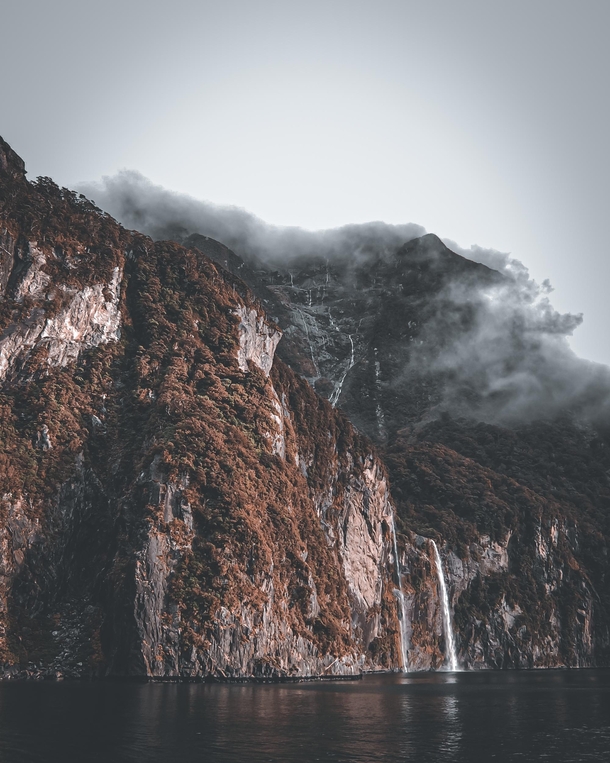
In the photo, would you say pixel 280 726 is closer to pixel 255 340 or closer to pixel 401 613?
pixel 255 340

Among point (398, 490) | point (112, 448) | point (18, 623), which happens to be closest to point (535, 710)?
point (18, 623)

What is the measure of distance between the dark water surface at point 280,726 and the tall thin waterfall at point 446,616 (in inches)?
3146

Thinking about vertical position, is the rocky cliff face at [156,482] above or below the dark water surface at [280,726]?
above

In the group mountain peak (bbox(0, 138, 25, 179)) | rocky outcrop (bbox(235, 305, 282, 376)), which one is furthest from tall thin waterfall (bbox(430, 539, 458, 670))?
mountain peak (bbox(0, 138, 25, 179))

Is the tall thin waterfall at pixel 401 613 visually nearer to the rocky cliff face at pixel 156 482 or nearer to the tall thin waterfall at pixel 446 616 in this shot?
the rocky cliff face at pixel 156 482

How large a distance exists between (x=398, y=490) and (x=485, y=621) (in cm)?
3452

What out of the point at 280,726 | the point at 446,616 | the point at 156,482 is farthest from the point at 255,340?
the point at 280,726

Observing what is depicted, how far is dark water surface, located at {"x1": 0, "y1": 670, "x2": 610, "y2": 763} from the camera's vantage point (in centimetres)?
3522

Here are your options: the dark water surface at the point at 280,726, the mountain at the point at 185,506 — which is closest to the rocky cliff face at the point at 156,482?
the mountain at the point at 185,506

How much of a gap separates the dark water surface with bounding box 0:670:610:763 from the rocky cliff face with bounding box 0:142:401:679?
35.0 feet

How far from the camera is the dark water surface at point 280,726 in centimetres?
3522

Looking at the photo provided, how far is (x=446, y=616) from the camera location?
488ft

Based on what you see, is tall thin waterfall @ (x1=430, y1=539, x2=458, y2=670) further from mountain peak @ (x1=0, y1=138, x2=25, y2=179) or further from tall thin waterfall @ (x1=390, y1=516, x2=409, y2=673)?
mountain peak @ (x1=0, y1=138, x2=25, y2=179)

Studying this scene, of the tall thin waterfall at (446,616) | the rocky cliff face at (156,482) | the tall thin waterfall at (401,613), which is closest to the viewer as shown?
the rocky cliff face at (156,482)
